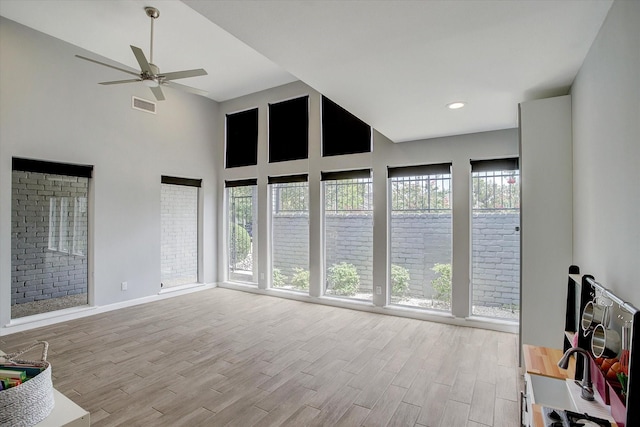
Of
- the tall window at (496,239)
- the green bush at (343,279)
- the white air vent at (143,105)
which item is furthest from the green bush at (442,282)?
the white air vent at (143,105)

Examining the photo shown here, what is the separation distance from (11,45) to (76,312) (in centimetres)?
346

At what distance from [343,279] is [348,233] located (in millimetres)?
740

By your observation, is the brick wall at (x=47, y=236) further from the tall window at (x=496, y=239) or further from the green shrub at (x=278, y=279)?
the tall window at (x=496, y=239)

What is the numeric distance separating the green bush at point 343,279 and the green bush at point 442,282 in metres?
1.15

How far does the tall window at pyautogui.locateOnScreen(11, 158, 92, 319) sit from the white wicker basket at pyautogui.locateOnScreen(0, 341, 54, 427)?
3886 millimetres

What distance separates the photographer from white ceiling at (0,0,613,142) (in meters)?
1.67

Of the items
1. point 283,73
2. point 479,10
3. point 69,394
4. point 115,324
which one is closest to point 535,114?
point 479,10

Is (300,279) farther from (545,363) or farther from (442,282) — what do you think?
(545,363)

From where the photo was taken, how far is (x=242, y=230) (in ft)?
20.6

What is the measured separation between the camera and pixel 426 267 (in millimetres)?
4492

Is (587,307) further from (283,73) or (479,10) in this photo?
(283,73)

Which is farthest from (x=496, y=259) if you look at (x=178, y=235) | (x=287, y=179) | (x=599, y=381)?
(x=178, y=235)

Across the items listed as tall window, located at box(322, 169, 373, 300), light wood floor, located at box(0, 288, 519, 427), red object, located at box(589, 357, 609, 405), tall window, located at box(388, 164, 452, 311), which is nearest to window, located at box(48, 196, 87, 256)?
light wood floor, located at box(0, 288, 519, 427)

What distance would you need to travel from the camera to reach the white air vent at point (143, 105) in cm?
510
